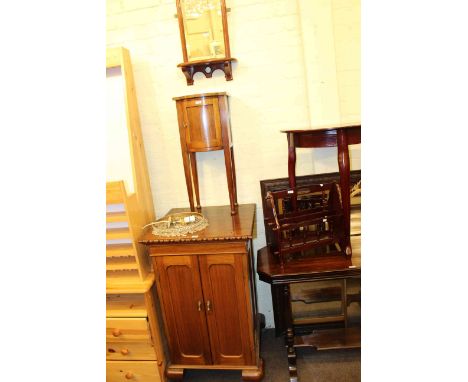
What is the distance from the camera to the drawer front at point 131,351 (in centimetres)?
189

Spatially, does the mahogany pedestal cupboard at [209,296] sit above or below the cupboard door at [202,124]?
below

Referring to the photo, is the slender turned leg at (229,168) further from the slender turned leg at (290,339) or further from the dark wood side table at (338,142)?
the slender turned leg at (290,339)

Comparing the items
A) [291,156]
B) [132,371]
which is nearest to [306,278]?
[291,156]

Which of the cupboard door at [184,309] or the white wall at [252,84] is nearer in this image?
the cupboard door at [184,309]

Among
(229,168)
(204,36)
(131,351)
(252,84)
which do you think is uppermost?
(204,36)

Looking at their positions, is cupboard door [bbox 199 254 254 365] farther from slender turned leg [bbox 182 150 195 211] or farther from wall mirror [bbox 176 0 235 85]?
wall mirror [bbox 176 0 235 85]

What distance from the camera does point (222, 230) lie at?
5.80 ft

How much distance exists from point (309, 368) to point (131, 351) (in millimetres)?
1110

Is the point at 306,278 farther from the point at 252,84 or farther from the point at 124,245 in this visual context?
the point at 252,84

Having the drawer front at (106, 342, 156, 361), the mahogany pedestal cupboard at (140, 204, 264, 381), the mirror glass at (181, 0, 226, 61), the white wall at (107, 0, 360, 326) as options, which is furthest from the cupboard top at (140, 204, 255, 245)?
the mirror glass at (181, 0, 226, 61)

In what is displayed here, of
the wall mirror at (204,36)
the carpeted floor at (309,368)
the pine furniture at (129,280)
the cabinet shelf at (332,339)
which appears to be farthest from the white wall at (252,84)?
the carpeted floor at (309,368)
